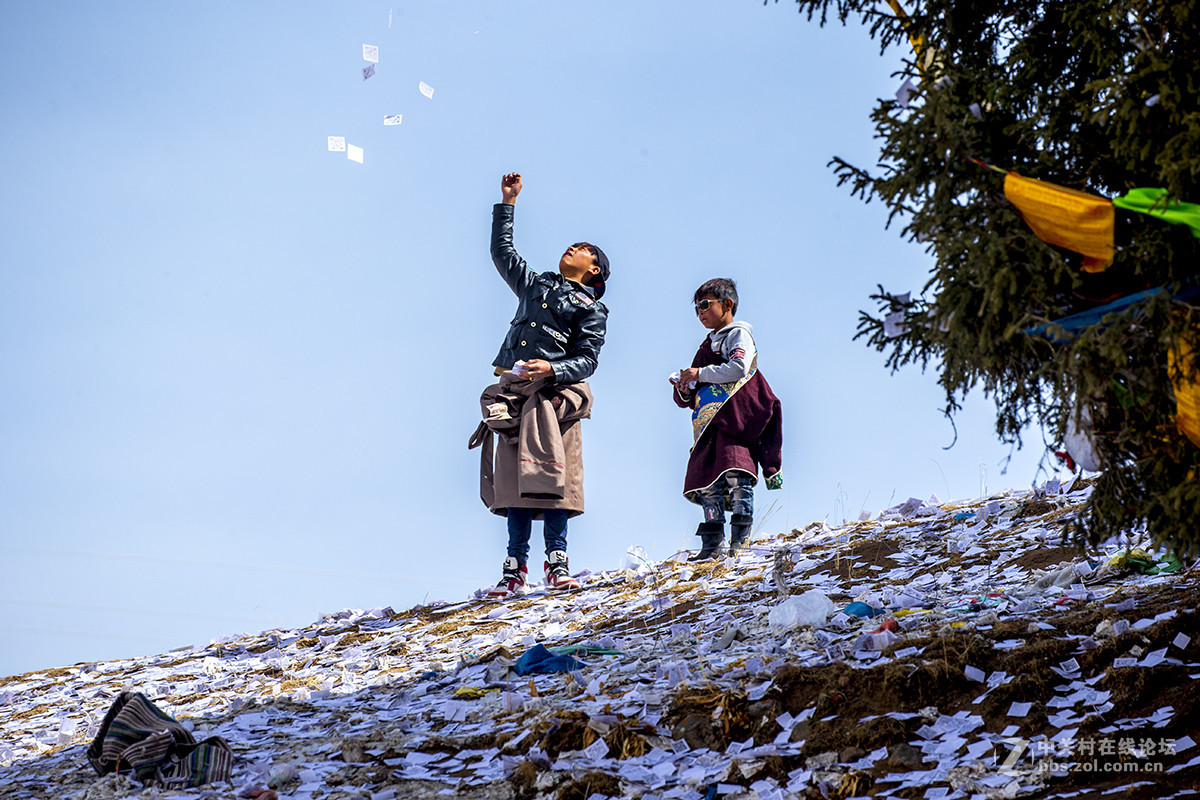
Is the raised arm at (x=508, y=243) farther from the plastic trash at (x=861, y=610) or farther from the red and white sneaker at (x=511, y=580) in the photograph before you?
the plastic trash at (x=861, y=610)

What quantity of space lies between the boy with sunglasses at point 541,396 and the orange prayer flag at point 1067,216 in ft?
15.0

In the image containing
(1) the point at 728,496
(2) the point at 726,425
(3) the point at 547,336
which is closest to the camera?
(2) the point at 726,425

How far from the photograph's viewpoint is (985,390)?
3.53 m

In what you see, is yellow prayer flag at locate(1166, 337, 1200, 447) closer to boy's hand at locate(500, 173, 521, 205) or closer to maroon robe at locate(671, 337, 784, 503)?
maroon robe at locate(671, 337, 784, 503)

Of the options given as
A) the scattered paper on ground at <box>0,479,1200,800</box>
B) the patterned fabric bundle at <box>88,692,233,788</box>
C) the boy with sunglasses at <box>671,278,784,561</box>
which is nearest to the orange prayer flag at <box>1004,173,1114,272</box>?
the scattered paper on ground at <box>0,479,1200,800</box>

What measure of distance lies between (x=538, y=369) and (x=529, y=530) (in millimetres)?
1175

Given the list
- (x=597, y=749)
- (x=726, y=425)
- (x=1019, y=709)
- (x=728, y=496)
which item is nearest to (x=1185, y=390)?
(x=1019, y=709)

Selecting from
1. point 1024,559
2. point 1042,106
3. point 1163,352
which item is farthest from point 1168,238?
point 1024,559

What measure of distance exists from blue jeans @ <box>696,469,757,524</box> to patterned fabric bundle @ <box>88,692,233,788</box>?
3881mm

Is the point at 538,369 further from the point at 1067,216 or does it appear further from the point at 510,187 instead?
the point at 1067,216

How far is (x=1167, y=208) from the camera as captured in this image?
3.17 m

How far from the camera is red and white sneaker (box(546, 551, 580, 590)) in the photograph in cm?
766

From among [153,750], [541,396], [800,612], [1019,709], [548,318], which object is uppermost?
[548,318]

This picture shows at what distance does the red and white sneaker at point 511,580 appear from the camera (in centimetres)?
767
